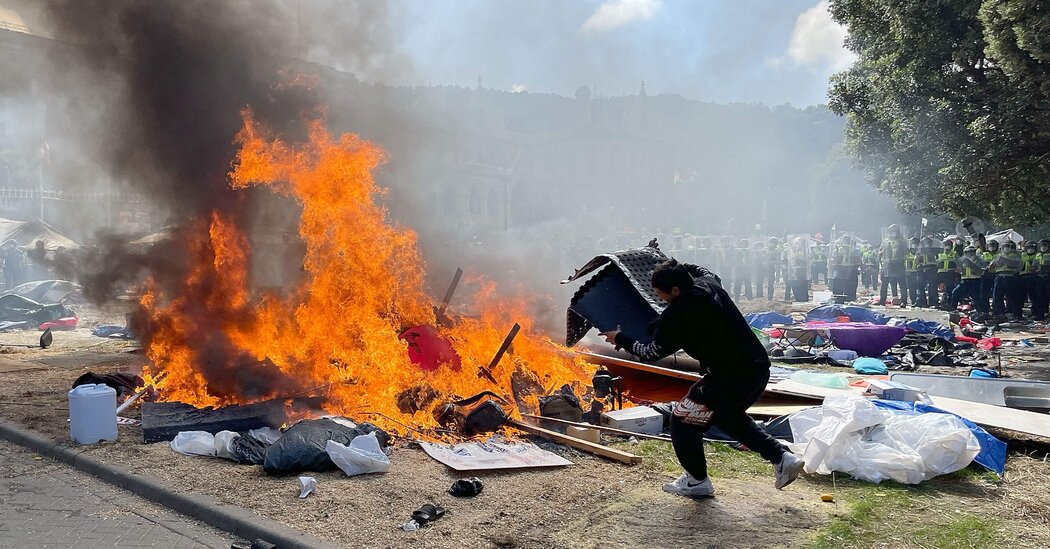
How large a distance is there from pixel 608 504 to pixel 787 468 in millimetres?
1215

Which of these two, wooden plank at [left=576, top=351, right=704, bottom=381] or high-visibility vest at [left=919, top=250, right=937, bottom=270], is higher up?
high-visibility vest at [left=919, top=250, right=937, bottom=270]

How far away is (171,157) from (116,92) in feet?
4.62

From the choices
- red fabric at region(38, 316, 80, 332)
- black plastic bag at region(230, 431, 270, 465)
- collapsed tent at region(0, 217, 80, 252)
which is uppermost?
collapsed tent at region(0, 217, 80, 252)

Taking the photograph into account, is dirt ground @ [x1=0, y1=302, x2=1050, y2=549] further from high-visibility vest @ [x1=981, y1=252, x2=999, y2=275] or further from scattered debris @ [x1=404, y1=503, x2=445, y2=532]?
high-visibility vest @ [x1=981, y1=252, x2=999, y2=275]

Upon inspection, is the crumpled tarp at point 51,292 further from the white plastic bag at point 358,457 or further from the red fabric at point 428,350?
the white plastic bag at point 358,457

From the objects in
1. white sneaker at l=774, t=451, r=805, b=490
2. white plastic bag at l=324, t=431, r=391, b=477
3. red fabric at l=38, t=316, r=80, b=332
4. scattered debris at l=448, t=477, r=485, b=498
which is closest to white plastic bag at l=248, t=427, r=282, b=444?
white plastic bag at l=324, t=431, r=391, b=477

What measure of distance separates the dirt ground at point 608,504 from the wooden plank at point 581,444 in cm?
7

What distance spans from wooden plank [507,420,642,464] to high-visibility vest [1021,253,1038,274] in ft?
48.6

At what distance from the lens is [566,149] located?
6794 centimetres

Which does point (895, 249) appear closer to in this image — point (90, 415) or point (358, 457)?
point (358, 457)

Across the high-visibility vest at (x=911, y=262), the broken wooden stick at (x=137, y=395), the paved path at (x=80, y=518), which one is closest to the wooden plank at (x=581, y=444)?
the paved path at (x=80, y=518)

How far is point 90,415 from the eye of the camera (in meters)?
6.02

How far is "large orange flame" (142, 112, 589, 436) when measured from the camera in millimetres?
7184

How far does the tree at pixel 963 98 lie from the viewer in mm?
9648
